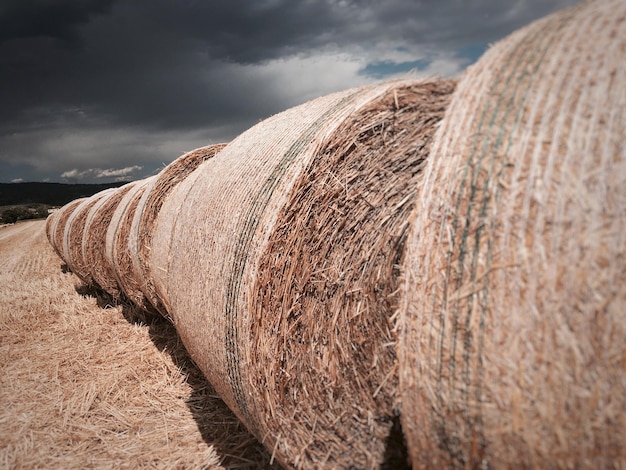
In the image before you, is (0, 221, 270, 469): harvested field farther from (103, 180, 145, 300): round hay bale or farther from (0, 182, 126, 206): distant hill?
(0, 182, 126, 206): distant hill

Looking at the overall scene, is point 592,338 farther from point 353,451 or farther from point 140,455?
point 140,455

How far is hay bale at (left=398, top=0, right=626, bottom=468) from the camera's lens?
4.05ft

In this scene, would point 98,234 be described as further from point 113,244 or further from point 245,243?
point 245,243

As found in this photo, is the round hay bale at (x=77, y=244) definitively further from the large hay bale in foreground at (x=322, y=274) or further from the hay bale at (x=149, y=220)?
the large hay bale in foreground at (x=322, y=274)

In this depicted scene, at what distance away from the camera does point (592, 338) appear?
1226mm

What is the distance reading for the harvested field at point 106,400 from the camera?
3.14 meters

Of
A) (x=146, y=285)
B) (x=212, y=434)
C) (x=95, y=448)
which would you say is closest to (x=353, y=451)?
(x=212, y=434)

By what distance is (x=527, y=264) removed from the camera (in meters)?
1.35

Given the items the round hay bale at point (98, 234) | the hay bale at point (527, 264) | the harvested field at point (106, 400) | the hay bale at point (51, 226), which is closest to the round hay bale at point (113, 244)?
the round hay bale at point (98, 234)

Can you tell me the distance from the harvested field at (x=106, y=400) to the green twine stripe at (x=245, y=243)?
80 centimetres

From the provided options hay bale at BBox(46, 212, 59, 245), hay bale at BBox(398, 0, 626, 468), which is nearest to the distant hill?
hay bale at BBox(46, 212, 59, 245)

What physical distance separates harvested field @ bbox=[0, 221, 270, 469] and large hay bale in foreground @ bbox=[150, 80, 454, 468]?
0.77 meters

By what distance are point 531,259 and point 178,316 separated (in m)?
2.70

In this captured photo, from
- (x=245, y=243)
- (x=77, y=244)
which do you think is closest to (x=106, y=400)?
(x=245, y=243)
